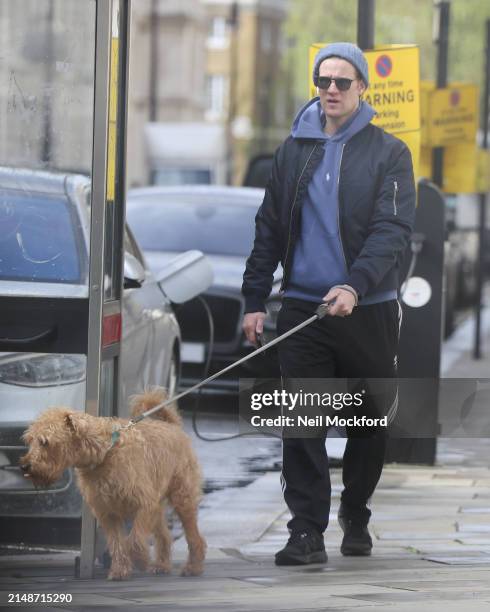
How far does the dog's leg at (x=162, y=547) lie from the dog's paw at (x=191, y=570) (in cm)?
9

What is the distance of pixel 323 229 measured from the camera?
6.43 metres

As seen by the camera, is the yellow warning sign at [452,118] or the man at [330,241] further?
the yellow warning sign at [452,118]

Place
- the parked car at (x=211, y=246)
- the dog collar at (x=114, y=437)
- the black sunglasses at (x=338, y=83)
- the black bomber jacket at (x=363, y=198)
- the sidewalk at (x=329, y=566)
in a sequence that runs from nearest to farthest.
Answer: the sidewalk at (x=329, y=566)
the dog collar at (x=114, y=437)
the black bomber jacket at (x=363, y=198)
the black sunglasses at (x=338, y=83)
the parked car at (x=211, y=246)

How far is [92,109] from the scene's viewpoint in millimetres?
6398

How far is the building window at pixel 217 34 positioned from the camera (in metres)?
102

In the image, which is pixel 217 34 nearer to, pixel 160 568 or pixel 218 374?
pixel 160 568

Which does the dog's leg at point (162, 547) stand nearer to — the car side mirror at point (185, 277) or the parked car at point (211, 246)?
the car side mirror at point (185, 277)

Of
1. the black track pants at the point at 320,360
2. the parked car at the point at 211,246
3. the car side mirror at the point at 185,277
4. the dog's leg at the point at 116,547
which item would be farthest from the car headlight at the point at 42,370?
the parked car at the point at 211,246

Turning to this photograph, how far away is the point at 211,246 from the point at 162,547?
718 centimetres

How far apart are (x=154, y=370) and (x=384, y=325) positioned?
2.81m

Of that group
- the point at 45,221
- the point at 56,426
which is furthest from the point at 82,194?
the point at 56,426

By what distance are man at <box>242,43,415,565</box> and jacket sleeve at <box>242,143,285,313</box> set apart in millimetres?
12

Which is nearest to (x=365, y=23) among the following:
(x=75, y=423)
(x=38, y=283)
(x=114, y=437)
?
(x=38, y=283)

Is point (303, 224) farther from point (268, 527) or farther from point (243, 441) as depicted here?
point (243, 441)
